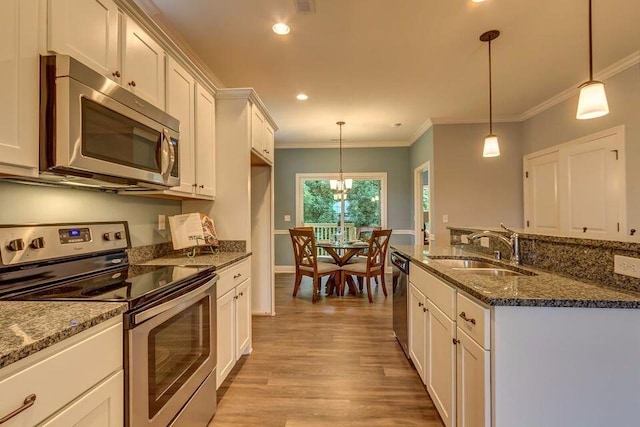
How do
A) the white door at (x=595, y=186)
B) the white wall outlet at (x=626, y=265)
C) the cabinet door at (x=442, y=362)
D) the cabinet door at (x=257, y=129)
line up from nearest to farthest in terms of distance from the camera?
the white wall outlet at (x=626, y=265)
the cabinet door at (x=442, y=362)
the cabinet door at (x=257, y=129)
the white door at (x=595, y=186)

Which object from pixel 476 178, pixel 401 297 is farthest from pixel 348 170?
pixel 401 297

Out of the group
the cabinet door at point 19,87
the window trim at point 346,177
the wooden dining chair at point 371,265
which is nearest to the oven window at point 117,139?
the cabinet door at point 19,87

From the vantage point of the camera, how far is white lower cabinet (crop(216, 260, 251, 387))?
2025 millimetres

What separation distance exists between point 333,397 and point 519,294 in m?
1.42

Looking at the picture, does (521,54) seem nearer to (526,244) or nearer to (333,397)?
(526,244)

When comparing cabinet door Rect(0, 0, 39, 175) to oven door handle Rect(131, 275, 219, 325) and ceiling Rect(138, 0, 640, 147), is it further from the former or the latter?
ceiling Rect(138, 0, 640, 147)

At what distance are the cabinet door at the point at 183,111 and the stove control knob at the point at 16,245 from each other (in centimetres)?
82

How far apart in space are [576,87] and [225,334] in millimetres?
4576

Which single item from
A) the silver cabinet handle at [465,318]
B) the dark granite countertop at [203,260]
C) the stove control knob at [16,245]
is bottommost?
the silver cabinet handle at [465,318]

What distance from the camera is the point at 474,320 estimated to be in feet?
4.18

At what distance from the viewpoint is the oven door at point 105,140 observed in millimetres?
1137

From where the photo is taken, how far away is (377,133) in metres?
5.55

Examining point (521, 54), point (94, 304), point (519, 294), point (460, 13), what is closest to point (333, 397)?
point (519, 294)

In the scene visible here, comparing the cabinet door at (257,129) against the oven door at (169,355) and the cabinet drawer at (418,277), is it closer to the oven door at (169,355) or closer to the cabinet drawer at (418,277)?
the oven door at (169,355)
